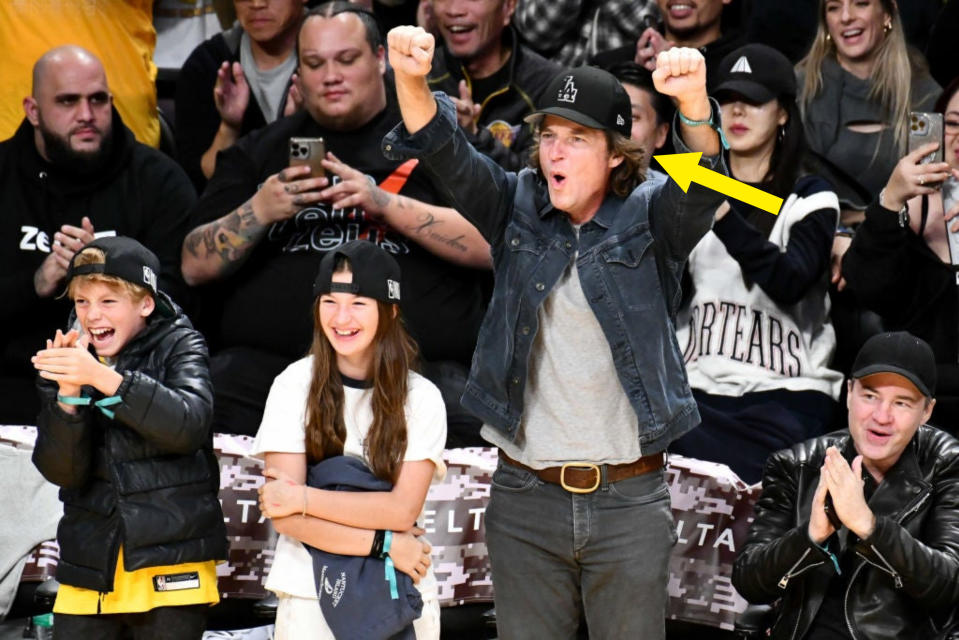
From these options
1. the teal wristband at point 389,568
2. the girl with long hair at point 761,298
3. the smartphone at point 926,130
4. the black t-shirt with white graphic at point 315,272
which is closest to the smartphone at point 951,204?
the smartphone at point 926,130

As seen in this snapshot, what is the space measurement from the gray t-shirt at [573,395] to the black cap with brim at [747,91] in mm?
2031

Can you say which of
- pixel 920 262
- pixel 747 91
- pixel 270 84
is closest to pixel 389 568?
pixel 920 262

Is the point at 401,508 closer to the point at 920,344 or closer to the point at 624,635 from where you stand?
the point at 624,635

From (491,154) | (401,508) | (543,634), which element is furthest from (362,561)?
(491,154)

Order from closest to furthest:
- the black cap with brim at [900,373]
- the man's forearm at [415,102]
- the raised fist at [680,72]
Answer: the raised fist at [680,72] < the man's forearm at [415,102] < the black cap with brim at [900,373]

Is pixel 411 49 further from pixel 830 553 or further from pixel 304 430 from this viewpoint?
pixel 830 553

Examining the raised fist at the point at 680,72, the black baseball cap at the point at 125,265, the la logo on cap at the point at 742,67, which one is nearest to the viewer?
the raised fist at the point at 680,72

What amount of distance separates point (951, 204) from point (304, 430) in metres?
2.43

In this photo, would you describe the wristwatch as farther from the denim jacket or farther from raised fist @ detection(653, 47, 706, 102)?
raised fist @ detection(653, 47, 706, 102)

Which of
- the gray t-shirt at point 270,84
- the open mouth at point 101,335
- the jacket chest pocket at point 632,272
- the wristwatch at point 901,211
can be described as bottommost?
the open mouth at point 101,335

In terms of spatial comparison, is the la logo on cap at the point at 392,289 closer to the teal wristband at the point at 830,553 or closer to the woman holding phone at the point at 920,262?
the teal wristband at the point at 830,553

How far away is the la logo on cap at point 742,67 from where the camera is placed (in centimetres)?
519

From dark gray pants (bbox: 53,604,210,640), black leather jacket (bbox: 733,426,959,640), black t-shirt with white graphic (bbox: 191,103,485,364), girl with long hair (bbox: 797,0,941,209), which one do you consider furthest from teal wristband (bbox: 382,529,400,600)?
girl with long hair (bbox: 797,0,941,209)

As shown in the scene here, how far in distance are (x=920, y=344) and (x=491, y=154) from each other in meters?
1.93
